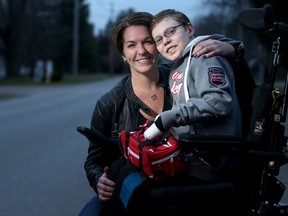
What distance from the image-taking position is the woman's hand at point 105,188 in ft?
9.53

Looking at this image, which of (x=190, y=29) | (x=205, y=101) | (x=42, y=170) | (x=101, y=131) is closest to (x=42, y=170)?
(x=42, y=170)

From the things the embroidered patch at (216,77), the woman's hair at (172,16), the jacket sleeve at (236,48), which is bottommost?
the embroidered patch at (216,77)

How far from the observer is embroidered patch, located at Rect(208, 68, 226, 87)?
2.61m

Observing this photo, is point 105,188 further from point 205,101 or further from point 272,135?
point 272,135

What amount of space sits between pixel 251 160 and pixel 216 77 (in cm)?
39

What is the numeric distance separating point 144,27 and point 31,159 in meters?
6.81

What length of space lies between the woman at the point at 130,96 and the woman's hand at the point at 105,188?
0.12 meters

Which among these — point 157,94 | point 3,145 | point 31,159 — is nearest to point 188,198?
point 157,94

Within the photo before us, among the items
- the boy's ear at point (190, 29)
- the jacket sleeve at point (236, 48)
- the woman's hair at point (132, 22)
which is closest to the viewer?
the jacket sleeve at point (236, 48)

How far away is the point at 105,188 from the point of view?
9.60 feet

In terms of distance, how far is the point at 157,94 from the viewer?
134 inches

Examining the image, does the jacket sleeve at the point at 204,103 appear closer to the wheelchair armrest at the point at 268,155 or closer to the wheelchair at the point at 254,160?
the wheelchair at the point at 254,160

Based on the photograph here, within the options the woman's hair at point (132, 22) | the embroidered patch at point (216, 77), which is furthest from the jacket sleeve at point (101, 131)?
the embroidered patch at point (216, 77)

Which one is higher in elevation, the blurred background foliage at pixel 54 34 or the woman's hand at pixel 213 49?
the woman's hand at pixel 213 49
